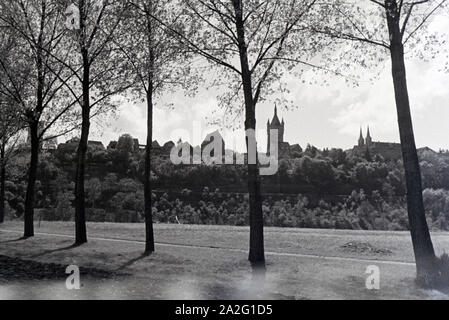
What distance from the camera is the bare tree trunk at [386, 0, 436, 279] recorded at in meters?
12.4

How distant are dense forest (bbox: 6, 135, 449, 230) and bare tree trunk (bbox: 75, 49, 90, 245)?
26.8 m

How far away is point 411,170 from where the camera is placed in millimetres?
12508

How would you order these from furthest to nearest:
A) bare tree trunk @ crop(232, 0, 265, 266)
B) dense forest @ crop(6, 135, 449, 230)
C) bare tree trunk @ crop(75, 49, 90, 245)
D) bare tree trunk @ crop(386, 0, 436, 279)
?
dense forest @ crop(6, 135, 449, 230)
bare tree trunk @ crop(75, 49, 90, 245)
bare tree trunk @ crop(232, 0, 265, 266)
bare tree trunk @ crop(386, 0, 436, 279)

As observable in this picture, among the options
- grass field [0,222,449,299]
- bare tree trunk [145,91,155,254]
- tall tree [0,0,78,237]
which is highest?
tall tree [0,0,78,237]

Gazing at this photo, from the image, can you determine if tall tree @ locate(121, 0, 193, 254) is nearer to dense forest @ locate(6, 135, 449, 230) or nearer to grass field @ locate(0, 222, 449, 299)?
grass field @ locate(0, 222, 449, 299)

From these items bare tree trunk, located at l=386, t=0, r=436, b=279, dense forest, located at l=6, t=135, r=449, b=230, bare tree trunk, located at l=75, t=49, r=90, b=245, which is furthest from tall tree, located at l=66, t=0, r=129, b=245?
dense forest, located at l=6, t=135, r=449, b=230

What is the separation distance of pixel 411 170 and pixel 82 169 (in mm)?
13618

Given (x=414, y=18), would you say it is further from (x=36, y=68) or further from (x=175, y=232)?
(x=36, y=68)

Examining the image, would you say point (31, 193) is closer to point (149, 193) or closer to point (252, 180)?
point (149, 193)

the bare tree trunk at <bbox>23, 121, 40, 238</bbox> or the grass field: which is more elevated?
the bare tree trunk at <bbox>23, 121, 40, 238</bbox>

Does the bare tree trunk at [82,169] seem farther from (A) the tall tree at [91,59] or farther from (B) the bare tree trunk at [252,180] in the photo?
(B) the bare tree trunk at [252,180]

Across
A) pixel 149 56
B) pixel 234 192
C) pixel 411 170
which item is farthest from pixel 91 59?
pixel 234 192

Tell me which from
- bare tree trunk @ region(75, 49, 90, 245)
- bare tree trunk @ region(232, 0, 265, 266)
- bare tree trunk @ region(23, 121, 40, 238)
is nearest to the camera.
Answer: bare tree trunk @ region(232, 0, 265, 266)
